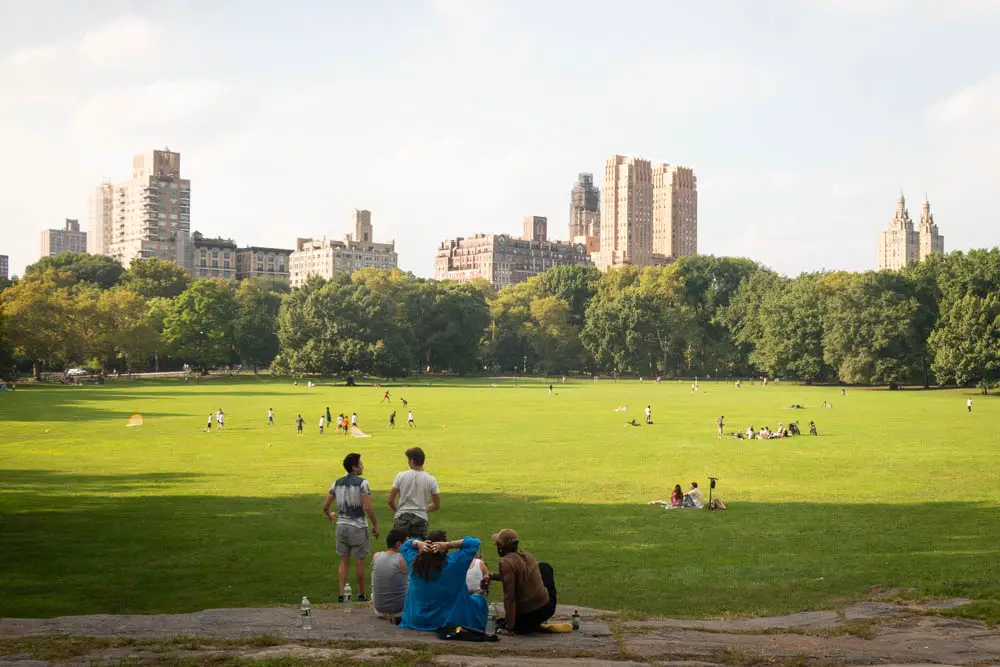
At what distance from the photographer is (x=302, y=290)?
137 metres

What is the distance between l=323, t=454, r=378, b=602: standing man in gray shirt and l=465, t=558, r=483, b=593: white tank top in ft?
8.14

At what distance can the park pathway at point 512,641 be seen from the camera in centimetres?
1085

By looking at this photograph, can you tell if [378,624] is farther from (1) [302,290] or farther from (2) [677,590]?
(1) [302,290]

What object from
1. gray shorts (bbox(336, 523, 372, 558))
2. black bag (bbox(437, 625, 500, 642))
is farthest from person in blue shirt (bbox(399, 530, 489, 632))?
gray shorts (bbox(336, 523, 372, 558))

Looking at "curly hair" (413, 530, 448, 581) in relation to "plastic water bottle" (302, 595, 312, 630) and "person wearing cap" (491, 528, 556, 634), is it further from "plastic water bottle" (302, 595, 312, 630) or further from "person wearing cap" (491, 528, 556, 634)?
"plastic water bottle" (302, 595, 312, 630)

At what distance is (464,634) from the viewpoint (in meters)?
12.2

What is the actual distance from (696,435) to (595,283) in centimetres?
12871

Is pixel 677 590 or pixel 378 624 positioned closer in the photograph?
pixel 378 624

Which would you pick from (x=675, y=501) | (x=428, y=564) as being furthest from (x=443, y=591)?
(x=675, y=501)

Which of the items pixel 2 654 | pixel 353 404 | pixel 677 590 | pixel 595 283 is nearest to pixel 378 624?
pixel 2 654

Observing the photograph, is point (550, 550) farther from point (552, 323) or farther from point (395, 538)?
point (552, 323)

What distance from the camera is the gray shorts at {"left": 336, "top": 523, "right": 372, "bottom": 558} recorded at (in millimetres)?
15352

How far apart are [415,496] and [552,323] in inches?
5887

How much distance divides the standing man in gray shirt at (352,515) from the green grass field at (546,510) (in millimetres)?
1197
